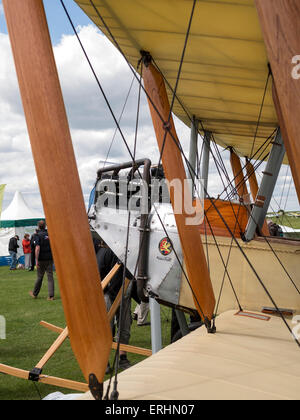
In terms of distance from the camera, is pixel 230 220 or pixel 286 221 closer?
pixel 230 220

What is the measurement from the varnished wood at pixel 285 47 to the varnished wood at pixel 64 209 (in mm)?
888

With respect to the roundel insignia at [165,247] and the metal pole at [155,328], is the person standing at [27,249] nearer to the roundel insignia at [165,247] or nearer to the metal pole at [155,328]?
the metal pole at [155,328]

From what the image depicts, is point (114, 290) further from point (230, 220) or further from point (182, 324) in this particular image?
point (230, 220)

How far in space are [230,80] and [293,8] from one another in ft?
9.05

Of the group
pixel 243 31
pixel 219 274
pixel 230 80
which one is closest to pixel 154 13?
pixel 243 31

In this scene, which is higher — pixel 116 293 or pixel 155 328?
pixel 116 293

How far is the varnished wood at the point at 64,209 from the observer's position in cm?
166

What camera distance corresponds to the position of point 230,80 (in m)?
4.09

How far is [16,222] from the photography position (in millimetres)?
15789

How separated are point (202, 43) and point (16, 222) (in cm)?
1395

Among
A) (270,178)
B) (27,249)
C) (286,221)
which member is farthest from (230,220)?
(286,221)

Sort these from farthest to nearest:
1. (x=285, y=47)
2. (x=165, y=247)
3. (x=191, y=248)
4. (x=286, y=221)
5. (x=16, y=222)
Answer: (x=286, y=221)
(x=16, y=222)
(x=165, y=247)
(x=191, y=248)
(x=285, y=47)

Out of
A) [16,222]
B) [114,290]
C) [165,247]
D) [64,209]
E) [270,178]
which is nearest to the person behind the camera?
[64,209]
